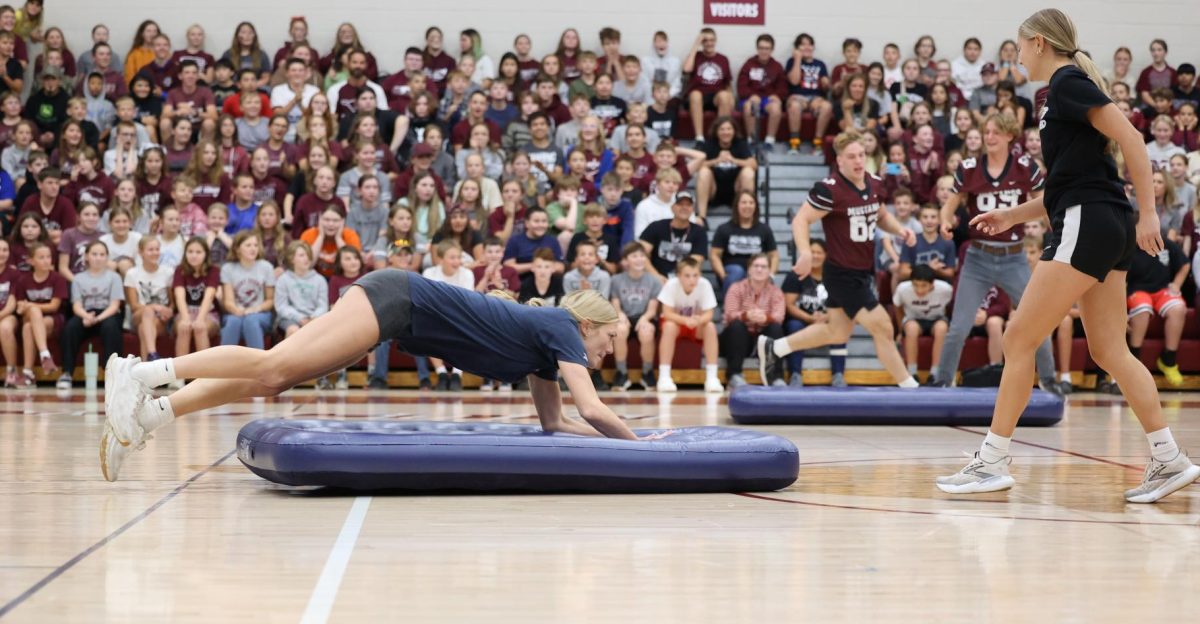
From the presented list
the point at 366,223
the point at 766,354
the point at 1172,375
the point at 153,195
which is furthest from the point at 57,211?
the point at 1172,375

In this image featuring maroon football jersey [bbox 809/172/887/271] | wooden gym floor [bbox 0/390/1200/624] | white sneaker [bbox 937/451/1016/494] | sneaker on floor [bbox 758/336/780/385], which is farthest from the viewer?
sneaker on floor [bbox 758/336/780/385]

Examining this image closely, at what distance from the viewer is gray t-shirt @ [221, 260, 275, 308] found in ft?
35.9

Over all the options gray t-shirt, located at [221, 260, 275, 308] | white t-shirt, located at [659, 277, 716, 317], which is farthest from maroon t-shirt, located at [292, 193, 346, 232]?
white t-shirt, located at [659, 277, 716, 317]

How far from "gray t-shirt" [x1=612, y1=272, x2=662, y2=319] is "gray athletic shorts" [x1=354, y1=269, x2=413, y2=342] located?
6.60 m

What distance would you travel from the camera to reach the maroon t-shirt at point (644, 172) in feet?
42.4

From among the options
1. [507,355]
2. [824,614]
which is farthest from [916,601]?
[507,355]

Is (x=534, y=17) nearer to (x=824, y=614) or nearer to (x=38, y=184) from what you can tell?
(x=38, y=184)

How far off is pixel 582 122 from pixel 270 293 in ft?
13.7

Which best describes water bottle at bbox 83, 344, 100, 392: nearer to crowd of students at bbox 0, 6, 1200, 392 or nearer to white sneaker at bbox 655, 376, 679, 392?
crowd of students at bbox 0, 6, 1200, 392

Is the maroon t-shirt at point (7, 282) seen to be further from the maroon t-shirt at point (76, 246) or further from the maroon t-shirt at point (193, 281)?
the maroon t-shirt at point (193, 281)

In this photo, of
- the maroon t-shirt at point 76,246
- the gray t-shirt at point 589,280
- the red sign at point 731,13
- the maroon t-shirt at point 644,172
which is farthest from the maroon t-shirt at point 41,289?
the red sign at point 731,13

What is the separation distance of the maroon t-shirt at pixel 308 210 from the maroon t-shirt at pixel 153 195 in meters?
1.37

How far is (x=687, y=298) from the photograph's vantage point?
36.5 ft

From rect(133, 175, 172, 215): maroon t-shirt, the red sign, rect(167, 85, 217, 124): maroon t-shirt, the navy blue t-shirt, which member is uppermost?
the red sign
